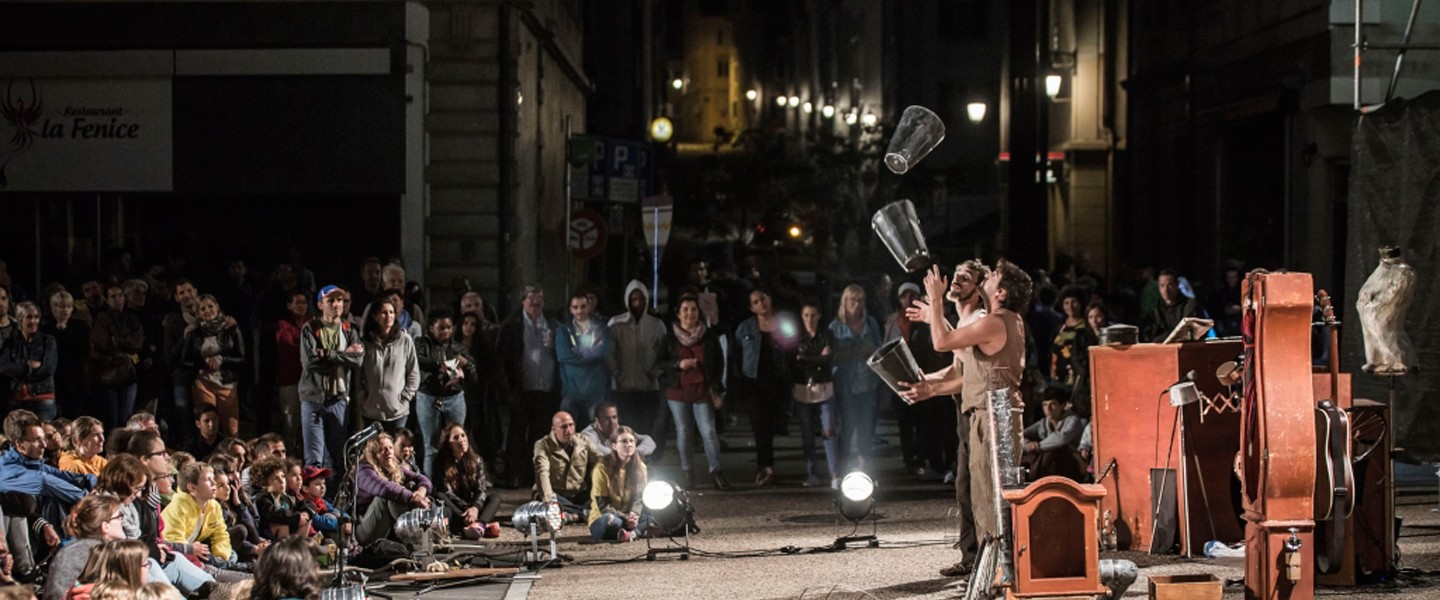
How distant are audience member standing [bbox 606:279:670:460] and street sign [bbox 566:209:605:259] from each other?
668cm

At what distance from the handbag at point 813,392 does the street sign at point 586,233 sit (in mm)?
7467

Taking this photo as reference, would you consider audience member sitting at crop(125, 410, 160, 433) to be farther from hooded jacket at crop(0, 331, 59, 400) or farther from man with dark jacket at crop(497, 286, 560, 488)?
man with dark jacket at crop(497, 286, 560, 488)

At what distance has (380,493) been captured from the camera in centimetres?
1311

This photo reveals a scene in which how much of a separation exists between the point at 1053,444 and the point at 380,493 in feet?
16.4

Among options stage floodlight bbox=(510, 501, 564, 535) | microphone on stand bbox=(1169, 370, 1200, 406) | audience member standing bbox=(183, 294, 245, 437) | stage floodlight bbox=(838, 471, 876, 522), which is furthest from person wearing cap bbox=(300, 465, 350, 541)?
microphone on stand bbox=(1169, 370, 1200, 406)

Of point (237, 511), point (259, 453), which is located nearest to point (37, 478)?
point (237, 511)

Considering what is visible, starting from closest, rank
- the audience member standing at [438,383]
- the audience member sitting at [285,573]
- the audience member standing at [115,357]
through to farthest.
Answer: the audience member sitting at [285,573]
the audience member standing at [438,383]
the audience member standing at [115,357]

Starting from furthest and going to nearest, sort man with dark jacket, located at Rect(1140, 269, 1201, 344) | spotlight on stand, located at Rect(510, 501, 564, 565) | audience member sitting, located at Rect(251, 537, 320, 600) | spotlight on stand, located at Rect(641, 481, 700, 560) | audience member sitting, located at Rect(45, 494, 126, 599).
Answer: man with dark jacket, located at Rect(1140, 269, 1201, 344)
spotlight on stand, located at Rect(641, 481, 700, 560)
spotlight on stand, located at Rect(510, 501, 564, 565)
audience member sitting, located at Rect(45, 494, 126, 599)
audience member sitting, located at Rect(251, 537, 320, 600)

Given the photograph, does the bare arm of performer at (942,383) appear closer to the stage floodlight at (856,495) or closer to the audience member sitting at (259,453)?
the stage floodlight at (856,495)

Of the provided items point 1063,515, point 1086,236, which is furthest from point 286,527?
point 1086,236

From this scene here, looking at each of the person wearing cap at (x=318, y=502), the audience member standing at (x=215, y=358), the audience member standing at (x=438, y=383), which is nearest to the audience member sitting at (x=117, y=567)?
the person wearing cap at (x=318, y=502)

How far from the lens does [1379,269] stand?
16.3 metres

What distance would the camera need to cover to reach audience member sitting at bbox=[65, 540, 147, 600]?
341 inches

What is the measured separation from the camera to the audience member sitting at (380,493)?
13.1 m
